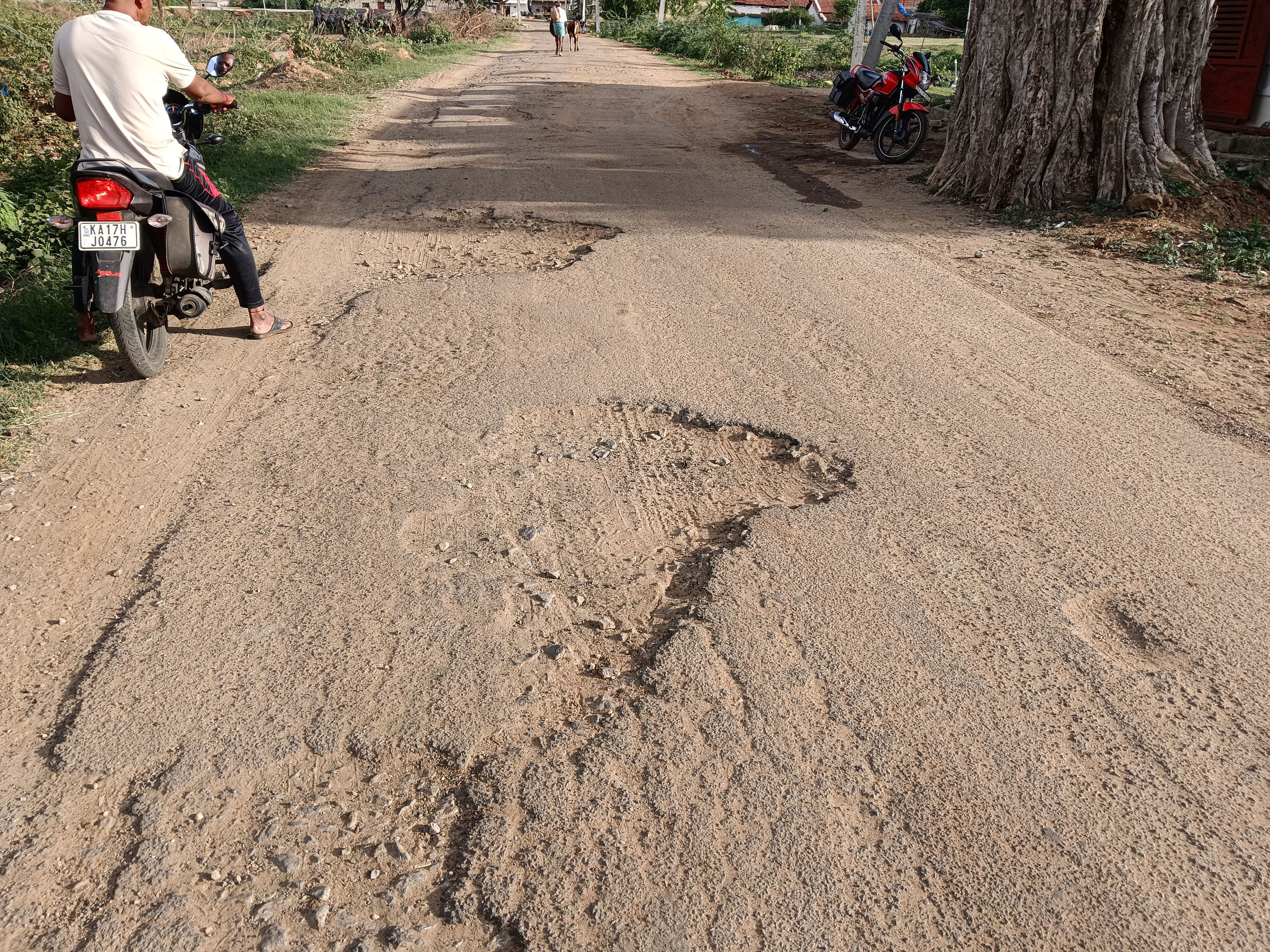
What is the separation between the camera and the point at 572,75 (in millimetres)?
21406

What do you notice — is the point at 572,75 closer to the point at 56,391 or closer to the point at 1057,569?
the point at 56,391

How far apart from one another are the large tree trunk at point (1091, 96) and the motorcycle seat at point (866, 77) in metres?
2.72

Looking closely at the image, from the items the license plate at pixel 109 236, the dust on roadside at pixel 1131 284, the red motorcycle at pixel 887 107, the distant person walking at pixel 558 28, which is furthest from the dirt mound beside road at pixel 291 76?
the distant person walking at pixel 558 28

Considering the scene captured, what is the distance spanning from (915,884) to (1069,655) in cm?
97

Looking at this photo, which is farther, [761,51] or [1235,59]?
[761,51]

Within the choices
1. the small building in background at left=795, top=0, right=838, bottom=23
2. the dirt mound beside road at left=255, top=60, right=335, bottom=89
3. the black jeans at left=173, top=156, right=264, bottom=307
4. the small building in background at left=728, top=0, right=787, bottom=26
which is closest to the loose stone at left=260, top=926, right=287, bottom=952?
the black jeans at left=173, top=156, right=264, bottom=307

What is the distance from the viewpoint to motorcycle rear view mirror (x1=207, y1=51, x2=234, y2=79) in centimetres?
454

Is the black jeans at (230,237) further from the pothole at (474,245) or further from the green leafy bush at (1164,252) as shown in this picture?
the green leafy bush at (1164,252)

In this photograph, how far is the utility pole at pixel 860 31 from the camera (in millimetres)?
17234

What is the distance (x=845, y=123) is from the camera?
11.0 meters

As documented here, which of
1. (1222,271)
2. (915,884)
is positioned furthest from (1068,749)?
(1222,271)

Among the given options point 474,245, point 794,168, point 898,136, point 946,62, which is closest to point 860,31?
point 898,136

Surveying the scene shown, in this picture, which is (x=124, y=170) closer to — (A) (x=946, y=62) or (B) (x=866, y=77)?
(B) (x=866, y=77)

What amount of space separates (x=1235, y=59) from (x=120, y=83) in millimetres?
10314
